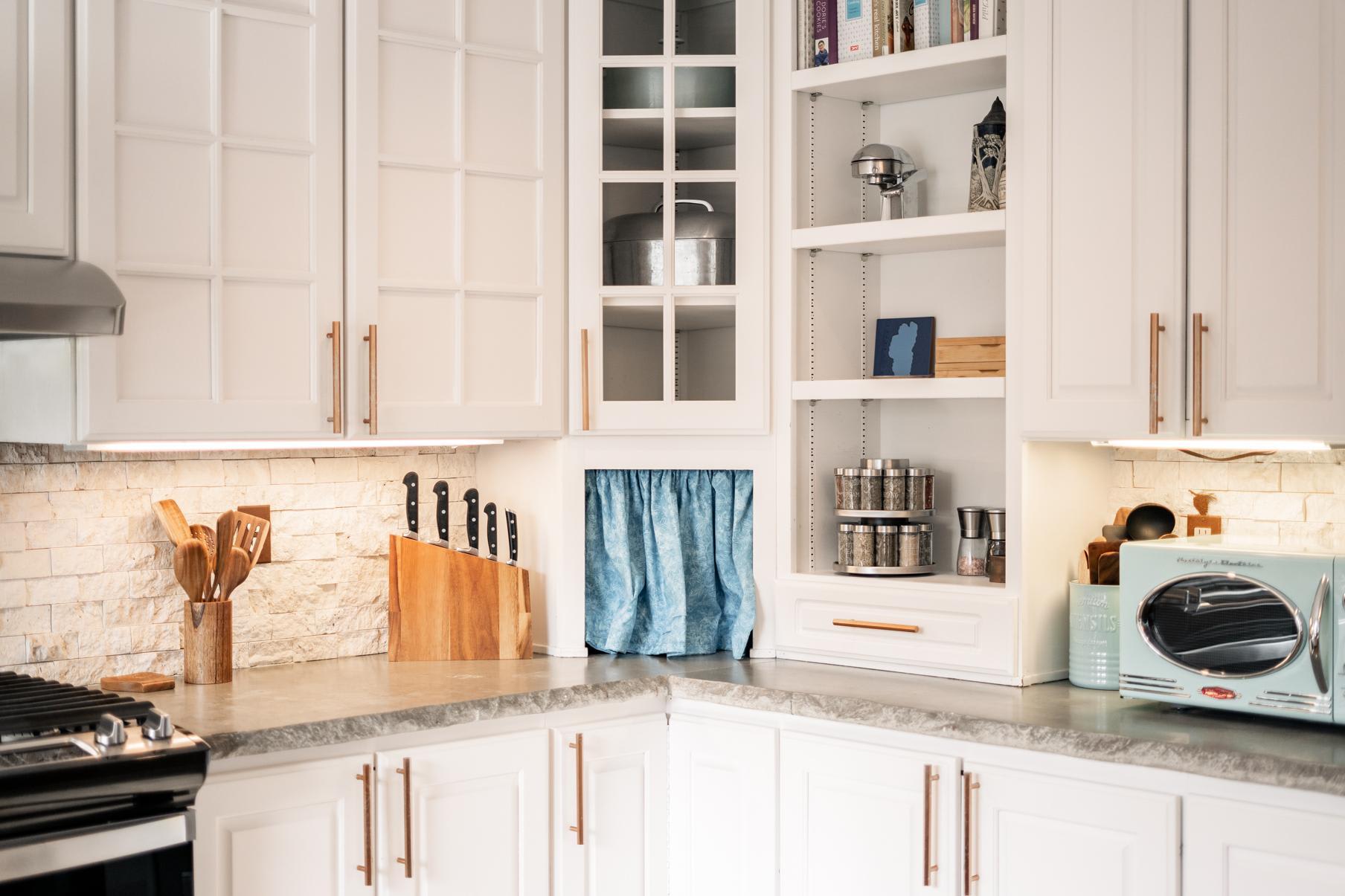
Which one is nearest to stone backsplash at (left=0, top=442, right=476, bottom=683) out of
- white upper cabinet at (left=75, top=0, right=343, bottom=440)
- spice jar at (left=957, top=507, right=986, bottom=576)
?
white upper cabinet at (left=75, top=0, right=343, bottom=440)

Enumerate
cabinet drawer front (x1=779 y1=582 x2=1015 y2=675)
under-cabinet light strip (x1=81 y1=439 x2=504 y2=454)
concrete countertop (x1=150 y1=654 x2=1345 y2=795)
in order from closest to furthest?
concrete countertop (x1=150 y1=654 x2=1345 y2=795), under-cabinet light strip (x1=81 y1=439 x2=504 y2=454), cabinet drawer front (x1=779 y1=582 x2=1015 y2=675)

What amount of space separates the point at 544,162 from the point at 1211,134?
54.2 inches

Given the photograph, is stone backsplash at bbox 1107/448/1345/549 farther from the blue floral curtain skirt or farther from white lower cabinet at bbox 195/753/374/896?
white lower cabinet at bbox 195/753/374/896

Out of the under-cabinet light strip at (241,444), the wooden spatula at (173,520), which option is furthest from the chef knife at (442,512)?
the wooden spatula at (173,520)

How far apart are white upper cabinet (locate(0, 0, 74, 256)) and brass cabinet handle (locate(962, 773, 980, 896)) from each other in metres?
1.86

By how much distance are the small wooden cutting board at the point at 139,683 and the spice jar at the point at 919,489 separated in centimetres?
159

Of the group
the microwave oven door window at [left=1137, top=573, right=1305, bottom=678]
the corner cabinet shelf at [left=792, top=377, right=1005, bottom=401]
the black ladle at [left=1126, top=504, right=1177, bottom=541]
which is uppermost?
the corner cabinet shelf at [left=792, top=377, right=1005, bottom=401]

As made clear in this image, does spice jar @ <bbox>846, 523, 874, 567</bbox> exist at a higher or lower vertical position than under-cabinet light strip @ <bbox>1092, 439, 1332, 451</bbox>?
lower

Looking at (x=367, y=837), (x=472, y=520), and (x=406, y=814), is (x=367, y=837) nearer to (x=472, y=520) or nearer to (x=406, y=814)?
(x=406, y=814)

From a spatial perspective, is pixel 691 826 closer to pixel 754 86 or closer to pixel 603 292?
pixel 603 292

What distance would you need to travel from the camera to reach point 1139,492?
2.90m

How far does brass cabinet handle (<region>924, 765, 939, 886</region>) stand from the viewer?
7.75 ft

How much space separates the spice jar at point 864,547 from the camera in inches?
114

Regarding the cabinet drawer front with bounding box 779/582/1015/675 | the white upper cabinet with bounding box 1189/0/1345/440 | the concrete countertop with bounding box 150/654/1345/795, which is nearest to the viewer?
the concrete countertop with bounding box 150/654/1345/795
